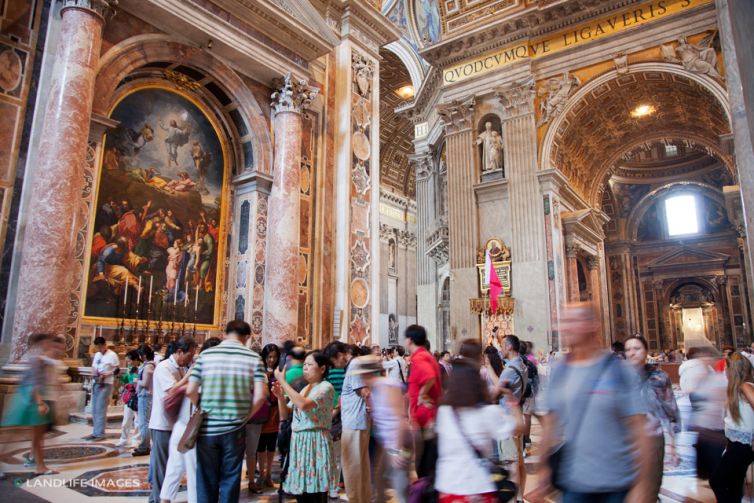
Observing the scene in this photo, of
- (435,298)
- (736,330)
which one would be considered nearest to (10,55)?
(435,298)

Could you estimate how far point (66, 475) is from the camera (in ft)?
16.4

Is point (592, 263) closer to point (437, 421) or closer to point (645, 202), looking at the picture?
point (645, 202)

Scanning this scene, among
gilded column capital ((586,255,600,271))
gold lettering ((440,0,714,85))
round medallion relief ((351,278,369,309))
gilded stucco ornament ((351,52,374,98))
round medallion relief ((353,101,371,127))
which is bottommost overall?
round medallion relief ((351,278,369,309))

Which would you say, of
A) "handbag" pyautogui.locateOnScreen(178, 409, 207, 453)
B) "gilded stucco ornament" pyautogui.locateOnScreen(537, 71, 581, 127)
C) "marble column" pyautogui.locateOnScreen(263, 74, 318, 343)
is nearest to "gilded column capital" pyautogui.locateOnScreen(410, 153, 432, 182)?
"gilded stucco ornament" pyautogui.locateOnScreen(537, 71, 581, 127)

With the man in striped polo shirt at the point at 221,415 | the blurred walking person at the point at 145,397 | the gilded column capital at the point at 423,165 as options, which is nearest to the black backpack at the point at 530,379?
the man in striped polo shirt at the point at 221,415

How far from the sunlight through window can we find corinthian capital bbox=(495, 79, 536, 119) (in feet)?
58.4

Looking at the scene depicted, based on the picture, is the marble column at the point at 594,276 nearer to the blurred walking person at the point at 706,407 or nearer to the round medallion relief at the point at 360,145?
the round medallion relief at the point at 360,145

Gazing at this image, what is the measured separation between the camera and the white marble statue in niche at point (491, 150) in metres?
17.6

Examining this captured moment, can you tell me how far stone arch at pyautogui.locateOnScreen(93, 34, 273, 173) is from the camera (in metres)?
8.16

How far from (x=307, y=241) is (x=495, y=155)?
30.8ft

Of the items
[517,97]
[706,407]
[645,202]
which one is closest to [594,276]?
[517,97]

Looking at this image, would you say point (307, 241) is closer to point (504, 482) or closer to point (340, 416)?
point (340, 416)

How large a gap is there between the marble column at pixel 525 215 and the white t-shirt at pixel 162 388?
42.6 ft

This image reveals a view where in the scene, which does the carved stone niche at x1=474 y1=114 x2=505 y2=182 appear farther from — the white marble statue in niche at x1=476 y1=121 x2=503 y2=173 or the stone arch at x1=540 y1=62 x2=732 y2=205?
the stone arch at x1=540 y1=62 x2=732 y2=205
